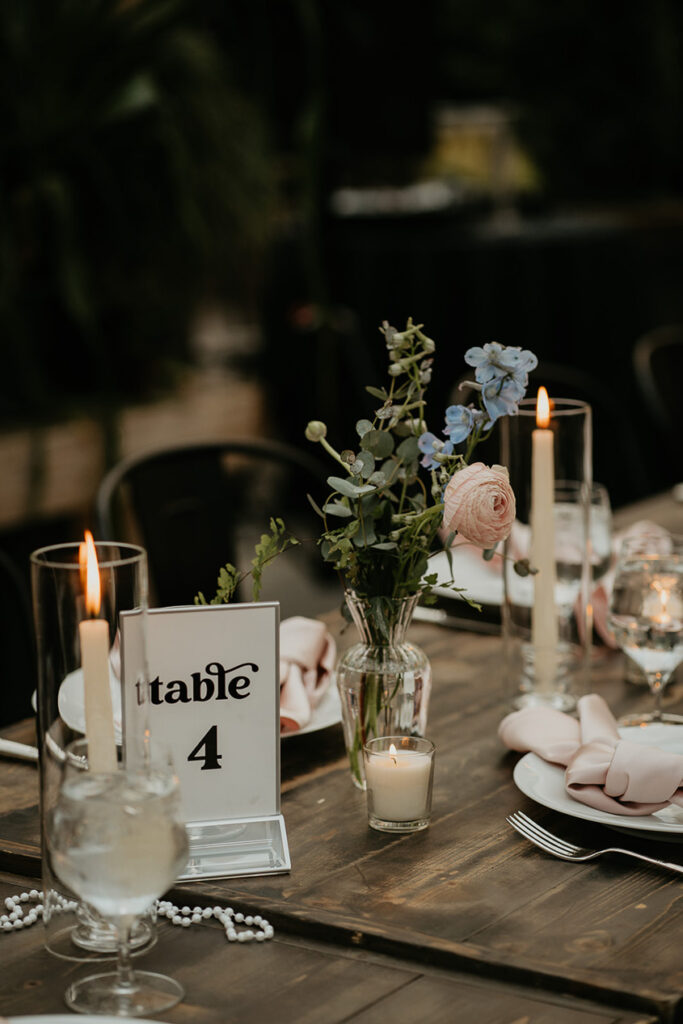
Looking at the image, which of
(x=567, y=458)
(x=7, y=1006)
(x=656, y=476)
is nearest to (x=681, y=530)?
(x=567, y=458)

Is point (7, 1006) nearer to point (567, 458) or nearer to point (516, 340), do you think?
point (567, 458)

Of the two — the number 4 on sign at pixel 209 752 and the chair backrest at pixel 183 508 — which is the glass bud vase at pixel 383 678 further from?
the chair backrest at pixel 183 508

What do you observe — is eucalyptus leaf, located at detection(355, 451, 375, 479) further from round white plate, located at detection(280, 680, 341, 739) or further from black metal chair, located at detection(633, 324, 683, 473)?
black metal chair, located at detection(633, 324, 683, 473)

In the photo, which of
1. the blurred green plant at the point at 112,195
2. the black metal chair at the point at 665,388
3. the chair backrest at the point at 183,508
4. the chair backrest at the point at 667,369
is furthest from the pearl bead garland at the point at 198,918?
the blurred green plant at the point at 112,195

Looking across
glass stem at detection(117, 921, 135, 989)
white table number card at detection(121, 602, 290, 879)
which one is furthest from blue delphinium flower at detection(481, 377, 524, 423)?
glass stem at detection(117, 921, 135, 989)

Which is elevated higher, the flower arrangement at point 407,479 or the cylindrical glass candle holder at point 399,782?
the flower arrangement at point 407,479

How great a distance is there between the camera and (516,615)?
1368mm

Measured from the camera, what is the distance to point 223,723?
1041mm

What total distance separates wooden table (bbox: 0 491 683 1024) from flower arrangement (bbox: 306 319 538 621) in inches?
7.1

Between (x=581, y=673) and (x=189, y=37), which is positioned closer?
(x=581, y=673)

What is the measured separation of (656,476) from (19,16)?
231 centimetres

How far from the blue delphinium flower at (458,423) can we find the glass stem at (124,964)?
44cm

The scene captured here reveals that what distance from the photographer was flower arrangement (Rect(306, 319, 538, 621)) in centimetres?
105

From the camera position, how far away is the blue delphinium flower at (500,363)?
1.05 m
